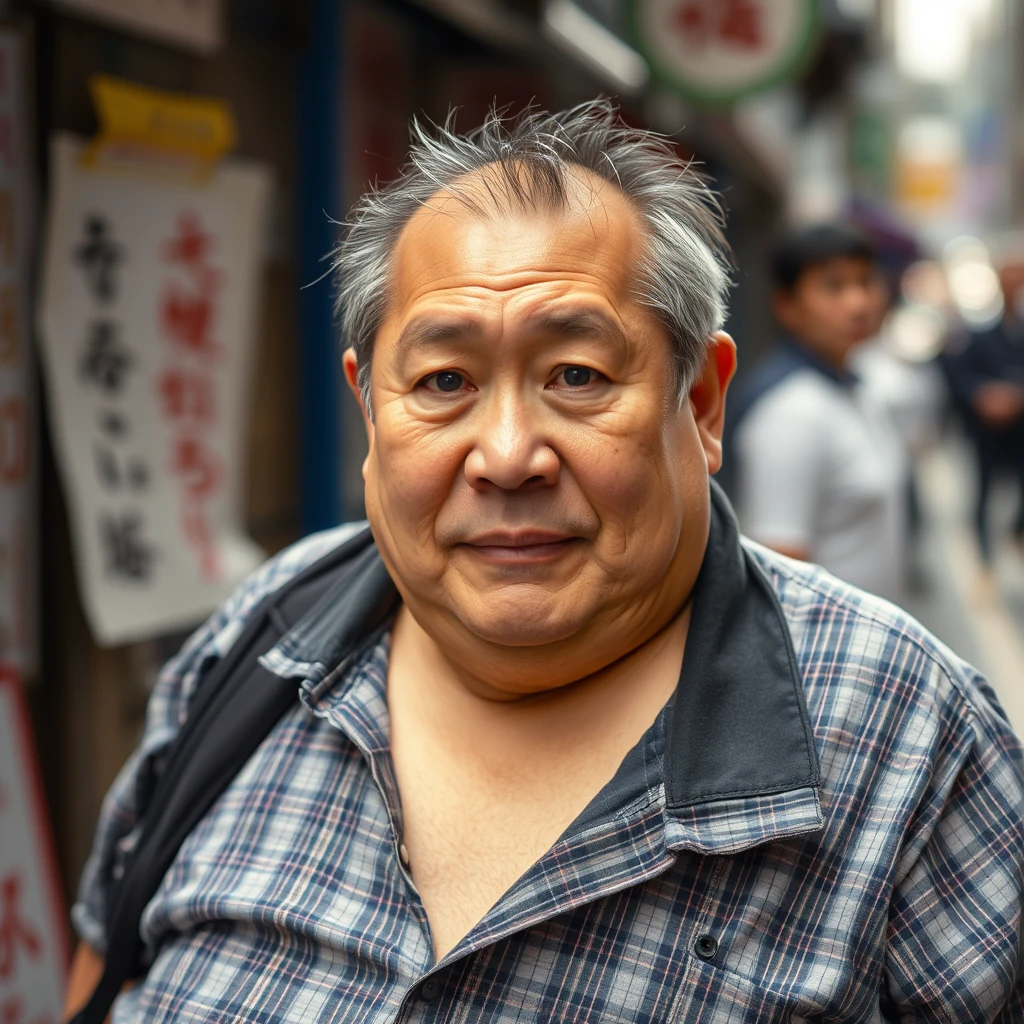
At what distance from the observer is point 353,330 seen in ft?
5.86

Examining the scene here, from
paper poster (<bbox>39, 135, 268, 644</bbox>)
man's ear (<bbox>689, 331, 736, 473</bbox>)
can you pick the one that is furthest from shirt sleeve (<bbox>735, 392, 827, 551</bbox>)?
man's ear (<bbox>689, 331, 736, 473</bbox>)

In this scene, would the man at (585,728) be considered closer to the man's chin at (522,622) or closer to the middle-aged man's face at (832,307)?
the man's chin at (522,622)

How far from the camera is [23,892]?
8.56 ft

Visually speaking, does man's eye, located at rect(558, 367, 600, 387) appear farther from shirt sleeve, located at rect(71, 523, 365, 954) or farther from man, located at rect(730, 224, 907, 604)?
man, located at rect(730, 224, 907, 604)

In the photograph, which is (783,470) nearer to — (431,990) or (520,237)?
(520,237)

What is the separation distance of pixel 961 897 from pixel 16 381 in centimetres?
229

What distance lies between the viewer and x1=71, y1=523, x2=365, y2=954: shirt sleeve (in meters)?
2.08

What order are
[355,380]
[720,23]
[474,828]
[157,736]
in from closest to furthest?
[474,828] < [355,380] < [157,736] < [720,23]

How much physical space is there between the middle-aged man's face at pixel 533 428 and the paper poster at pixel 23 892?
1358 mm

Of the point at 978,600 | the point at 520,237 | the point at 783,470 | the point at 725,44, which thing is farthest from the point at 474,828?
the point at 978,600

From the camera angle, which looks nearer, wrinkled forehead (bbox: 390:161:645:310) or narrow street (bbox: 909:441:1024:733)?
wrinkled forehead (bbox: 390:161:645:310)

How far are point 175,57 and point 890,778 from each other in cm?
290

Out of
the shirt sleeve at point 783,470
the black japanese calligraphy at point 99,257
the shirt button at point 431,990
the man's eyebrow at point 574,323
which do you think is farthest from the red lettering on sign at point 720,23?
the shirt button at point 431,990

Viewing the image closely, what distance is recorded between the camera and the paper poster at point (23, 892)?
8.38ft
